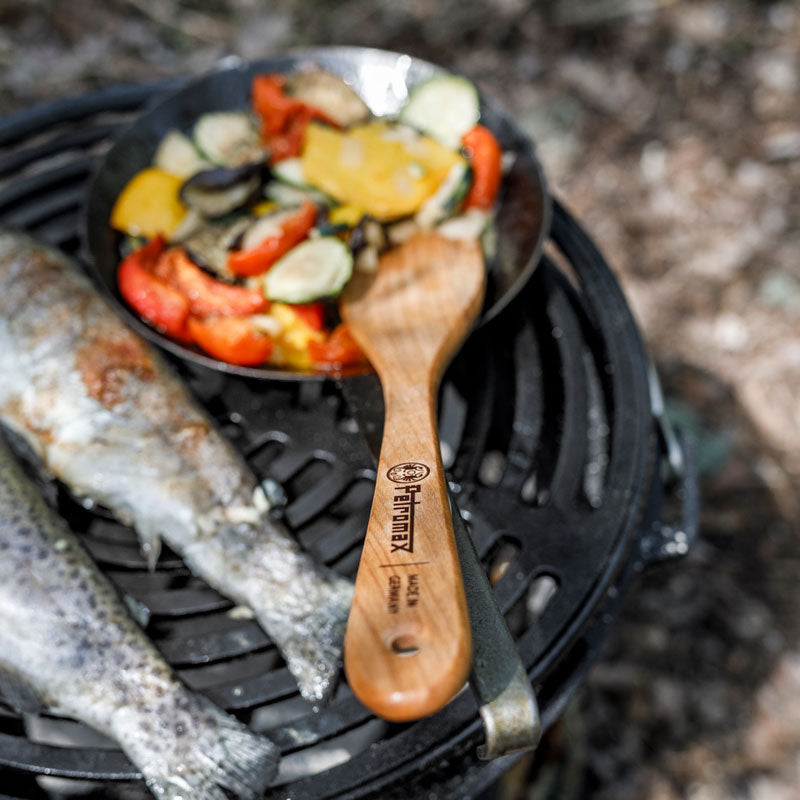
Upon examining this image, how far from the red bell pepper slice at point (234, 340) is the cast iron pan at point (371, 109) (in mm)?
45

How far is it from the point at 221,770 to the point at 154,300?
1304 mm

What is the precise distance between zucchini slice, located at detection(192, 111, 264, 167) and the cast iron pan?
0.47 feet

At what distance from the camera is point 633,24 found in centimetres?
564

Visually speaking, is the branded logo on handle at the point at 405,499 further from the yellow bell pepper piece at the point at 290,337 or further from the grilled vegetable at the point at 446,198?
the grilled vegetable at the point at 446,198

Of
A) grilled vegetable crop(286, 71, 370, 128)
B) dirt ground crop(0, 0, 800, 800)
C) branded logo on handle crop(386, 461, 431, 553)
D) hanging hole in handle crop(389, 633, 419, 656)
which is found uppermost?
grilled vegetable crop(286, 71, 370, 128)

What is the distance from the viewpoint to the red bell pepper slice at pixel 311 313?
89.0 inches

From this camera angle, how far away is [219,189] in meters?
2.38

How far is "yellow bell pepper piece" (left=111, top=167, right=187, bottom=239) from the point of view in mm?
2457

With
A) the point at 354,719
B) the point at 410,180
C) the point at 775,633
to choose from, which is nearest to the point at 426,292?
the point at 410,180

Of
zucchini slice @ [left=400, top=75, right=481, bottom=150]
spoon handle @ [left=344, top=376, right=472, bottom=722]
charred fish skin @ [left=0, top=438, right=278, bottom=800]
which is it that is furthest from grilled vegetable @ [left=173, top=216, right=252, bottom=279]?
spoon handle @ [left=344, top=376, right=472, bottom=722]

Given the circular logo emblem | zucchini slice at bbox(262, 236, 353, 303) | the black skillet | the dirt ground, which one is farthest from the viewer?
the dirt ground

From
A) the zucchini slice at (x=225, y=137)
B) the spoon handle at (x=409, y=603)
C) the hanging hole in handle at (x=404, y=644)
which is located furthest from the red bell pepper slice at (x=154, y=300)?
the hanging hole in handle at (x=404, y=644)

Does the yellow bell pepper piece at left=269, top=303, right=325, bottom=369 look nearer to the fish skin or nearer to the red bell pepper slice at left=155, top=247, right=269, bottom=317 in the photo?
the red bell pepper slice at left=155, top=247, right=269, bottom=317

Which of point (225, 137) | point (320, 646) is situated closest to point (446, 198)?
point (225, 137)
